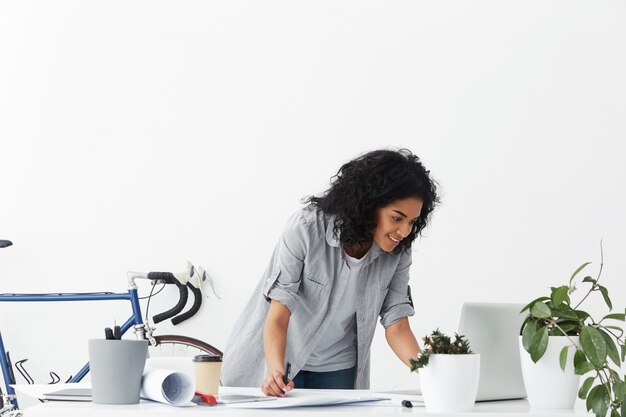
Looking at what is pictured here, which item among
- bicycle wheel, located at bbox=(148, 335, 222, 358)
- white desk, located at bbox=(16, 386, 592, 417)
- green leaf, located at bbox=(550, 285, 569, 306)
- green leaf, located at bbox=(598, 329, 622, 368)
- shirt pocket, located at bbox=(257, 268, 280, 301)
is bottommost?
bicycle wheel, located at bbox=(148, 335, 222, 358)

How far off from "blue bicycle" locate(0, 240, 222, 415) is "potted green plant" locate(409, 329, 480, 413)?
2174mm

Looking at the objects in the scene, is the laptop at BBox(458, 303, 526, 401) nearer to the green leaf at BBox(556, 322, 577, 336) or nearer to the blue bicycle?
the green leaf at BBox(556, 322, 577, 336)

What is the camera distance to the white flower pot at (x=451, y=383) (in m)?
1.35

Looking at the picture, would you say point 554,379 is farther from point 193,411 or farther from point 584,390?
point 193,411

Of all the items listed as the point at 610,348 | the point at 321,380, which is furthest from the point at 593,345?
the point at 321,380

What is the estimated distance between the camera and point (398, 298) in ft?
7.29

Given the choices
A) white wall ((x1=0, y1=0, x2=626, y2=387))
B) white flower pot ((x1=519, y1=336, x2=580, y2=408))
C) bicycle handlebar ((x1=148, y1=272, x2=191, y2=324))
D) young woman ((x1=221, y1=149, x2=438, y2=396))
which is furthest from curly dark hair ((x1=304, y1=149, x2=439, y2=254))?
bicycle handlebar ((x1=148, y1=272, x2=191, y2=324))

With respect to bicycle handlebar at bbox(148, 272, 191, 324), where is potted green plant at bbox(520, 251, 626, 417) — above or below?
above

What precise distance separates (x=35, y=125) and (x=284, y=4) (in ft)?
4.06

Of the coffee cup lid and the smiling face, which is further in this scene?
the smiling face

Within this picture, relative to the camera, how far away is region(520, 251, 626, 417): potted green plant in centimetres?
142

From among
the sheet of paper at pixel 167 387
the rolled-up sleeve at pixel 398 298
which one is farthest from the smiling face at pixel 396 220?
the sheet of paper at pixel 167 387

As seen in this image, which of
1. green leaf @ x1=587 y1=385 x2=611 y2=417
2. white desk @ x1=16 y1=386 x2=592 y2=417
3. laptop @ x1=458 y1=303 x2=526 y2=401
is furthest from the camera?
laptop @ x1=458 y1=303 x2=526 y2=401

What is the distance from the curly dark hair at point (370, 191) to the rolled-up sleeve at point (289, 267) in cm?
9
